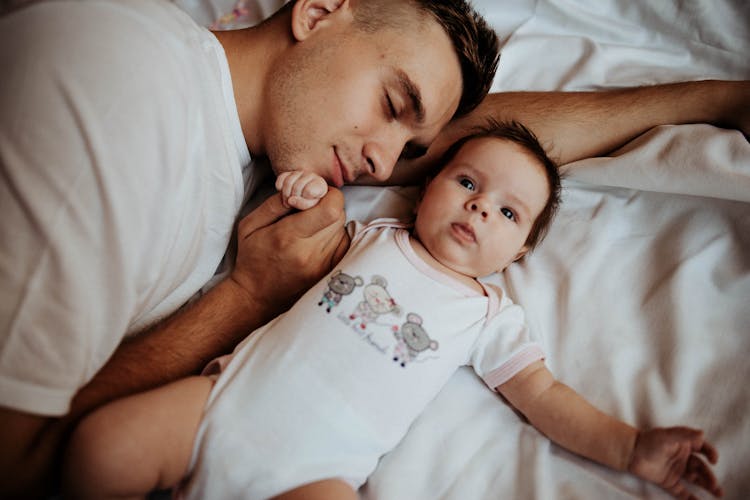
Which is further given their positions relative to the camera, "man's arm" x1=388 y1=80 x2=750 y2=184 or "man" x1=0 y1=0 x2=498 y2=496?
"man's arm" x1=388 y1=80 x2=750 y2=184

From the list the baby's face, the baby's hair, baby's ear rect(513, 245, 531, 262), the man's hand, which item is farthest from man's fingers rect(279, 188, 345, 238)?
baby's ear rect(513, 245, 531, 262)

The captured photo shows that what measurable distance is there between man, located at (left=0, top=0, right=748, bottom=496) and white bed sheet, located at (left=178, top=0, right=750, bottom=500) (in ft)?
0.67

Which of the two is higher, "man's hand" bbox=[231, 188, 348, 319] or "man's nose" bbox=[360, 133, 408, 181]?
"man's nose" bbox=[360, 133, 408, 181]

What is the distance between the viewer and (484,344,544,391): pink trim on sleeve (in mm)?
1183

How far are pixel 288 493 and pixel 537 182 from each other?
3.03 feet

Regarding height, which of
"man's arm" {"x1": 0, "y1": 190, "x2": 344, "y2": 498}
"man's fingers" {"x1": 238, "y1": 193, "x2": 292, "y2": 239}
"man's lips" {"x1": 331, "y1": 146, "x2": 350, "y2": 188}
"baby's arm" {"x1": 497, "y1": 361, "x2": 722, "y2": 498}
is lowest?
"baby's arm" {"x1": 497, "y1": 361, "x2": 722, "y2": 498}

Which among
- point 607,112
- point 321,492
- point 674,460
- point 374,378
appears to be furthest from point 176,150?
point 607,112

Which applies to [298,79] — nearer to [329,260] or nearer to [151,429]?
[329,260]

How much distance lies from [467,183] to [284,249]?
1.62 ft

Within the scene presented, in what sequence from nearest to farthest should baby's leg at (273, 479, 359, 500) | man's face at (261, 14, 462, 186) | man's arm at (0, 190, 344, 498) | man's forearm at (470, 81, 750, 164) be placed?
baby's leg at (273, 479, 359, 500) < man's arm at (0, 190, 344, 498) < man's face at (261, 14, 462, 186) < man's forearm at (470, 81, 750, 164)

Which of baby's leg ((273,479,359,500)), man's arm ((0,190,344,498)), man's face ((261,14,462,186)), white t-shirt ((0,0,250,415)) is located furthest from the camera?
man's face ((261,14,462,186))

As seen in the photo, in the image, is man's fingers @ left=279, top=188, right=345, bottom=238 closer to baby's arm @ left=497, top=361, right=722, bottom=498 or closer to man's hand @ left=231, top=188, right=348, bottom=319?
man's hand @ left=231, top=188, right=348, bottom=319

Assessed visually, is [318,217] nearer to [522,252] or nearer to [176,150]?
[176,150]

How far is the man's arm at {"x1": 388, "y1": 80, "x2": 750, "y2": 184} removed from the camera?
5.07ft
